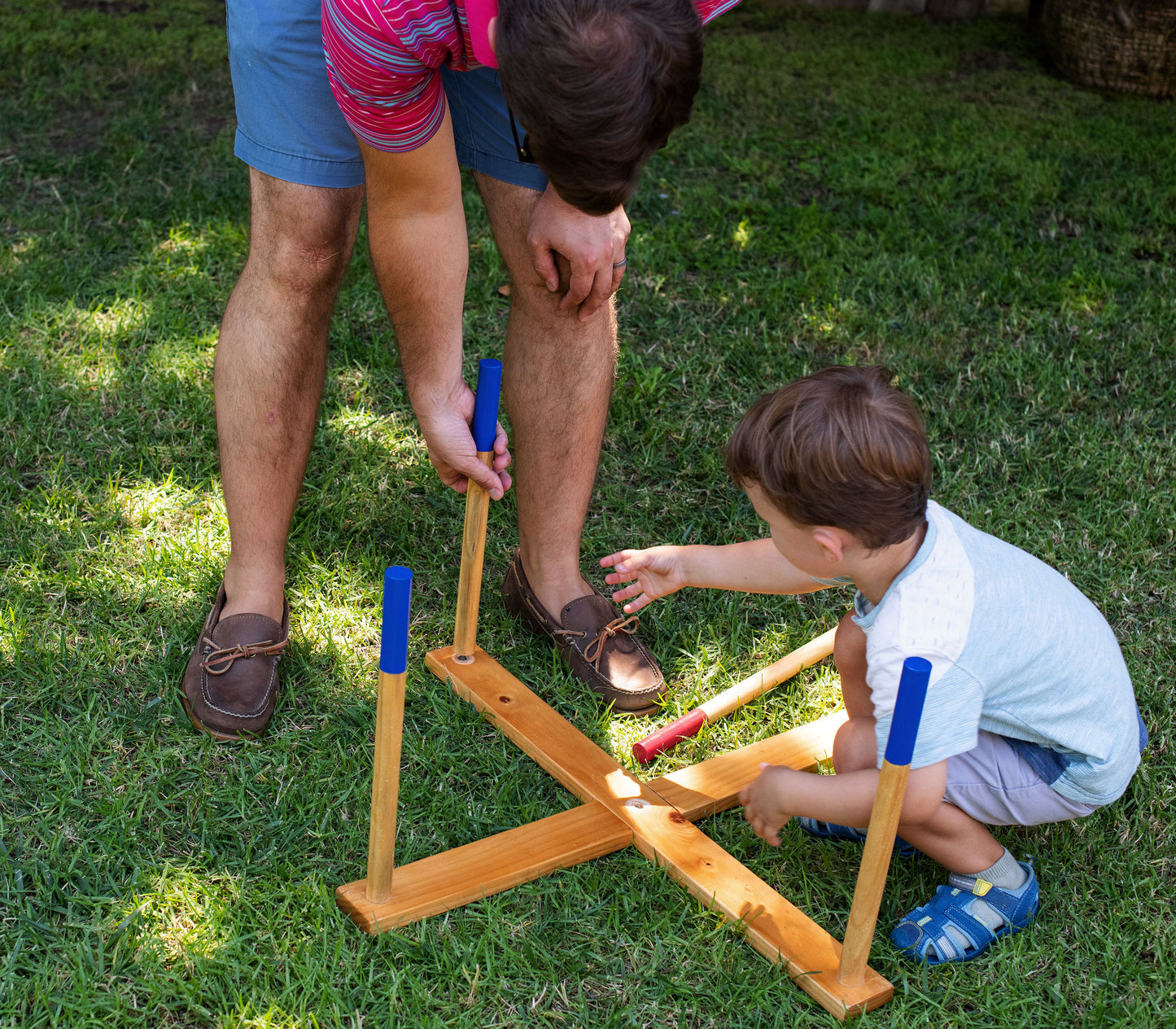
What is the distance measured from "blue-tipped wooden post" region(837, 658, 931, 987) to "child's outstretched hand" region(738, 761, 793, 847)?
156mm

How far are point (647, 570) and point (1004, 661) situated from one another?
0.67 metres

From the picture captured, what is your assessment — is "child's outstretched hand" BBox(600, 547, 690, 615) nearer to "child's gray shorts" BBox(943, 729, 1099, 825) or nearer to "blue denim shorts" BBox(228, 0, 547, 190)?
"child's gray shorts" BBox(943, 729, 1099, 825)

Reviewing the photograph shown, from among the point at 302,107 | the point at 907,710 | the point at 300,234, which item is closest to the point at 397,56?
Result: the point at 302,107

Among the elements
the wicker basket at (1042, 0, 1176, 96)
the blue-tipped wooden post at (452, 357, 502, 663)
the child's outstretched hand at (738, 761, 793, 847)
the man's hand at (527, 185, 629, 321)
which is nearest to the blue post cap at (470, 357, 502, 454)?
the blue-tipped wooden post at (452, 357, 502, 663)

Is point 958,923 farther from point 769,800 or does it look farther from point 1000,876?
point 769,800

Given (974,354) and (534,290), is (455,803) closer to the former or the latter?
(534,290)

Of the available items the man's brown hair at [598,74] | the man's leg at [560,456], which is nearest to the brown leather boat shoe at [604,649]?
the man's leg at [560,456]

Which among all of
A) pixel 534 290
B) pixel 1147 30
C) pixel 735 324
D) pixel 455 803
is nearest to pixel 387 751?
pixel 455 803

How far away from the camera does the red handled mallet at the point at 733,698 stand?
2.35m

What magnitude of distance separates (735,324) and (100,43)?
3.61m

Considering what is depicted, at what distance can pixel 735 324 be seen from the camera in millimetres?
3814

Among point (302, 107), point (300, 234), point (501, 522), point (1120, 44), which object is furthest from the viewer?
point (1120, 44)

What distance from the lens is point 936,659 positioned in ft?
5.77

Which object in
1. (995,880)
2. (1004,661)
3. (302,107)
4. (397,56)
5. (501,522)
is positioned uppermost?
(397,56)
